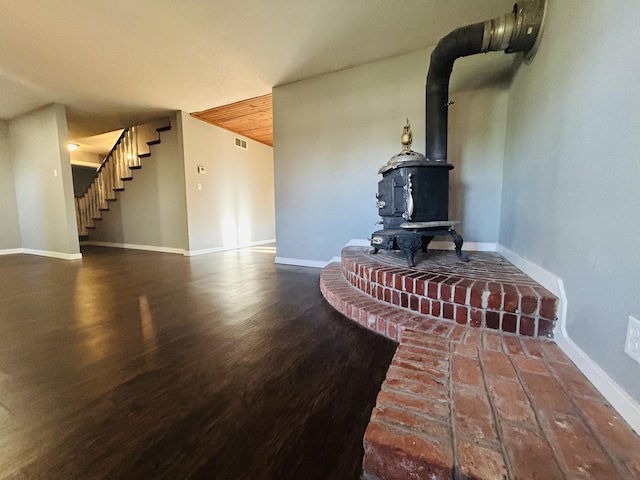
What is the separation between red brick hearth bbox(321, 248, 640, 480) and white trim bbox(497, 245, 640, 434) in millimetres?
23

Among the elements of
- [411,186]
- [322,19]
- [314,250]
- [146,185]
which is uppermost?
[322,19]

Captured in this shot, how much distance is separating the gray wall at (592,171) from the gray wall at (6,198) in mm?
7694

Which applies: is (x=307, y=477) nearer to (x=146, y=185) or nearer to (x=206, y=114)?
(x=206, y=114)

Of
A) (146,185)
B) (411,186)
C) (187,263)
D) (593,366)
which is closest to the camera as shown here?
(593,366)

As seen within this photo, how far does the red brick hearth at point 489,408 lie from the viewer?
0.60 meters

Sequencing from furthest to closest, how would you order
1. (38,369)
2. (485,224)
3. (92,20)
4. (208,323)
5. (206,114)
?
(206,114), (485,224), (92,20), (208,323), (38,369)

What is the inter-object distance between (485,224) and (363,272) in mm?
1423

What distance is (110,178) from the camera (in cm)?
557

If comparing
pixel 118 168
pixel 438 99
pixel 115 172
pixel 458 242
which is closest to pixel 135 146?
pixel 118 168

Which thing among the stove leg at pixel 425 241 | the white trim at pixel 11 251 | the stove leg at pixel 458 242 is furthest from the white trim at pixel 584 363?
the white trim at pixel 11 251

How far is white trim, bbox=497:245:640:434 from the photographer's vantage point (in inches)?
27.7

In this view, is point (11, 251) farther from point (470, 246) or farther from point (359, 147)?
point (470, 246)

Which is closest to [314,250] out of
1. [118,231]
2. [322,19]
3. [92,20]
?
[322,19]

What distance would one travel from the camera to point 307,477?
68cm
